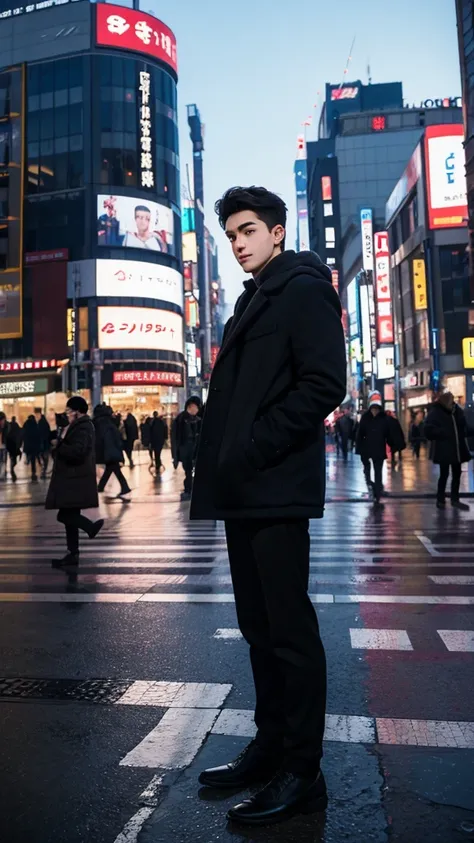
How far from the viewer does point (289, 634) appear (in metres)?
2.80

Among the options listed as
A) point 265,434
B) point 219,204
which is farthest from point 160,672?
point 219,204

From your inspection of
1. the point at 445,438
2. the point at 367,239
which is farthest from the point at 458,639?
the point at 367,239

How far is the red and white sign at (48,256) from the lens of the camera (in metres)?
62.7

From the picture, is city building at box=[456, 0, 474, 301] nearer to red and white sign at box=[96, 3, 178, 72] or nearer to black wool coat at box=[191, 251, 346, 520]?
black wool coat at box=[191, 251, 346, 520]

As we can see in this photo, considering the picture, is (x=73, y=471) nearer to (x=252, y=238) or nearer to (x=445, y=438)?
(x=252, y=238)

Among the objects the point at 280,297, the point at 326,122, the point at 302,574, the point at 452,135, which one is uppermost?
the point at 326,122

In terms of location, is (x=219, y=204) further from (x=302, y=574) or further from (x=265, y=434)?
(x=302, y=574)

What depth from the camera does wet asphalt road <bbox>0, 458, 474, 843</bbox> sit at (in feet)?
8.85

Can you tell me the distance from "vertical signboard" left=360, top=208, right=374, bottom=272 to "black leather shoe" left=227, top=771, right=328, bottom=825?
68922 millimetres

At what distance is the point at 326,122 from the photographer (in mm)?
156250

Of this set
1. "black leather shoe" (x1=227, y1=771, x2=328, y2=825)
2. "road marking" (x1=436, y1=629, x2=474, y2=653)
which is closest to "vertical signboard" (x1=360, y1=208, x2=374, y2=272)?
"road marking" (x1=436, y1=629, x2=474, y2=653)

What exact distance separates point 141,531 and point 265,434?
29.8 feet

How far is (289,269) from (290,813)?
1.83 meters

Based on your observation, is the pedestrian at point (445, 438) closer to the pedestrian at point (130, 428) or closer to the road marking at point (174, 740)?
the road marking at point (174, 740)
